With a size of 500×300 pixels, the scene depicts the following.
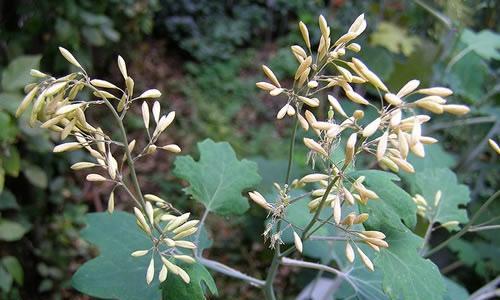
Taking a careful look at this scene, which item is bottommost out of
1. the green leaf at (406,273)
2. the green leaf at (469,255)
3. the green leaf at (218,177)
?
the green leaf at (469,255)

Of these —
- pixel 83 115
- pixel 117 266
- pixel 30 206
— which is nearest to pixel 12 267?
pixel 30 206

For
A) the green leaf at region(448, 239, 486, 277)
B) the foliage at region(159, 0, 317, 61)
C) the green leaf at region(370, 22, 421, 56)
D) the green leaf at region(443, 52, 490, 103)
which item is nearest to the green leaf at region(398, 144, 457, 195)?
the green leaf at region(443, 52, 490, 103)

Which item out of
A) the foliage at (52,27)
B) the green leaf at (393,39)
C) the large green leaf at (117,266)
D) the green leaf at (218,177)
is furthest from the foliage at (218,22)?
the large green leaf at (117,266)

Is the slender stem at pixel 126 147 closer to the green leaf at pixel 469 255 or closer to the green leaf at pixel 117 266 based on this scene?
the green leaf at pixel 117 266

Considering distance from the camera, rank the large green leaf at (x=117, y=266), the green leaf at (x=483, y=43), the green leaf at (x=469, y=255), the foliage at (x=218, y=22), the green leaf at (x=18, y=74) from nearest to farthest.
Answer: the large green leaf at (x=117, y=266) < the green leaf at (x=18, y=74) < the green leaf at (x=483, y=43) < the green leaf at (x=469, y=255) < the foliage at (x=218, y=22)

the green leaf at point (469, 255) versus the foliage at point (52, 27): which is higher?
the foliage at point (52, 27)

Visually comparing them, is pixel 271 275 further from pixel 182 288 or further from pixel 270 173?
pixel 270 173
